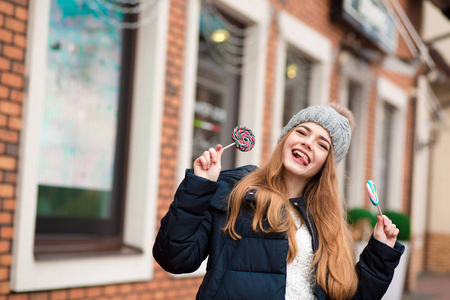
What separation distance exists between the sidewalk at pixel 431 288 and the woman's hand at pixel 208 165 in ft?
25.6

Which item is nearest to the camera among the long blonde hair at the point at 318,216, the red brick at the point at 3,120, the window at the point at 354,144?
the long blonde hair at the point at 318,216

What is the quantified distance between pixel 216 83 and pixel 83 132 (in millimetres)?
1897

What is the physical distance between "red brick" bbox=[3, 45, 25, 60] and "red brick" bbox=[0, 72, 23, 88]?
121 mm

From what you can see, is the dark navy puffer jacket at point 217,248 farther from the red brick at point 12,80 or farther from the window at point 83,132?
the window at point 83,132

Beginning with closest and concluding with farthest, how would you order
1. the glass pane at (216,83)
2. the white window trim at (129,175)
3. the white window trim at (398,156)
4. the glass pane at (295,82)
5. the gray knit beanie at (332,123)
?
the gray knit beanie at (332,123), the white window trim at (129,175), the glass pane at (216,83), the glass pane at (295,82), the white window trim at (398,156)

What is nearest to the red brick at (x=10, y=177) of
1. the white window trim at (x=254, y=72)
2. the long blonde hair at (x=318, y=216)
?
the long blonde hair at (x=318, y=216)

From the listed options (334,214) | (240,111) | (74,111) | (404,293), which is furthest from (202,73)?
(404,293)

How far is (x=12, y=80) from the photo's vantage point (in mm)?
3686

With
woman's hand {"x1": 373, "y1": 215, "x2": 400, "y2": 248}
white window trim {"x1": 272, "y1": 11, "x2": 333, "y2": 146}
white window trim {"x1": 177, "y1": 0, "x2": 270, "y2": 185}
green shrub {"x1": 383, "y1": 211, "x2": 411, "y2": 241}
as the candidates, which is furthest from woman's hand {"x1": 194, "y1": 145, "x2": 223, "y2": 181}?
green shrub {"x1": 383, "y1": 211, "x2": 411, "y2": 241}

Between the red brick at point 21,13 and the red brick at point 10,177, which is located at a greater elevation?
the red brick at point 21,13

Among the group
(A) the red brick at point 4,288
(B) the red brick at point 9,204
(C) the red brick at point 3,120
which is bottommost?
(A) the red brick at point 4,288

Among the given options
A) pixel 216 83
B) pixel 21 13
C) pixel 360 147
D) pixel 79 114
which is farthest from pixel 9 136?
pixel 360 147

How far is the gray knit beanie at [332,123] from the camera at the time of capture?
2455 millimetres

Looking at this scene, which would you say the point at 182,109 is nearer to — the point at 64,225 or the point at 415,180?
the point at 64,225
